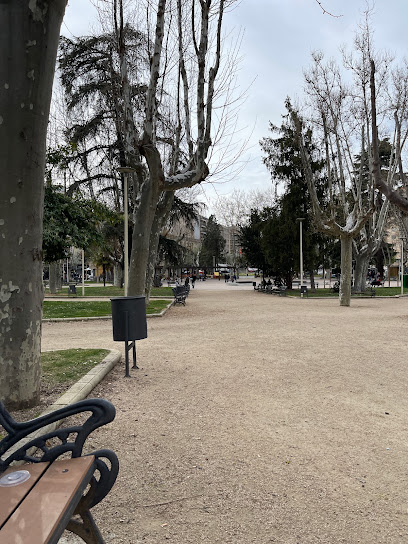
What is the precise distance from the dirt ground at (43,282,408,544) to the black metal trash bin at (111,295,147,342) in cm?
58

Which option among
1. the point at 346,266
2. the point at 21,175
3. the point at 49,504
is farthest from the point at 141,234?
the point at 49,504

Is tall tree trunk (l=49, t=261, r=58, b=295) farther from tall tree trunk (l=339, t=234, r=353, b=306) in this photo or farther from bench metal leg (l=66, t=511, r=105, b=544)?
bench metal leg (l=66, t=511, r=105, b=544)

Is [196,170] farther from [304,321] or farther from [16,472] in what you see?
[16,472]

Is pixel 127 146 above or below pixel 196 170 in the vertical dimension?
above

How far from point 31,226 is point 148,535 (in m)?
2.78

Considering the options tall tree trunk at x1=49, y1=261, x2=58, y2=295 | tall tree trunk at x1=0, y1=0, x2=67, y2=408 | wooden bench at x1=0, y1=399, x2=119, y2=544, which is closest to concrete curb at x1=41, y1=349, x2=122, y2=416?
tall tree trunk at x1=0, y1=0, x2=67, y2=408

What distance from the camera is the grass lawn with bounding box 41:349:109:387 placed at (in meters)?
5.43

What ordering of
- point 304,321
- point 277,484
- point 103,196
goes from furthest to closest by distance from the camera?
point 103,196
point 304,321
point 277,484

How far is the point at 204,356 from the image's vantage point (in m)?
7.62

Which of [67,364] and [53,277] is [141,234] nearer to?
[67,364]

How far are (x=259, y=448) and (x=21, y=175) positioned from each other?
10.2 feet

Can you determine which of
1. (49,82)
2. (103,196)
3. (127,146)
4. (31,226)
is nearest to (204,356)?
(31,226)

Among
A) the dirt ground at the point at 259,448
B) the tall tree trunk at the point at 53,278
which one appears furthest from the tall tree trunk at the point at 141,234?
the tall tree trunk at the point at 53,278

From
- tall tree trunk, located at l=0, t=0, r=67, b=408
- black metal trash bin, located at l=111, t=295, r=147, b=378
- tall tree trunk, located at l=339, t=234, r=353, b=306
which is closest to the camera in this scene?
tall tree trunk, located at l=0, t=0, r=67, b=408
